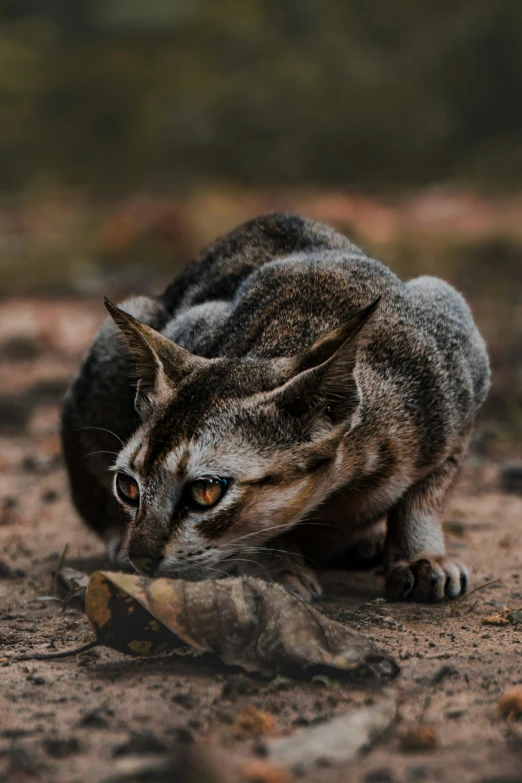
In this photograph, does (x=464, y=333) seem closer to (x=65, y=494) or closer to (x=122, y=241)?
(x=65, y=494)

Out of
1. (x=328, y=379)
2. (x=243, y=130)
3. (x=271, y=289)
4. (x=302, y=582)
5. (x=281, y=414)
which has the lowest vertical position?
(x=302, y=582)

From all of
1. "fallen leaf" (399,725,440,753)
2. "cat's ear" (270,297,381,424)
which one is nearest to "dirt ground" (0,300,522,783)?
"fallen leaf" (399,725,440,753)

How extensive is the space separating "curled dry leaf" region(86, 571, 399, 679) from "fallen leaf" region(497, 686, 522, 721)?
0.41 metres

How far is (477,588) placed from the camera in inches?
182

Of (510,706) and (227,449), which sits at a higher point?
(227,449)

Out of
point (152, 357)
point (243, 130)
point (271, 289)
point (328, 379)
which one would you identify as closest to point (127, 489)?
point (152, 357)

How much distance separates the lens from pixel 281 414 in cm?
389

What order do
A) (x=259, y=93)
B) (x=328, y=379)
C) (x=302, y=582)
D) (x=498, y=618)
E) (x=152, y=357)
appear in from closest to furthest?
(x=328, y=379), (x=152, y=357), (x=498, y=618), (x=302, y=582), (x=259, y=93)

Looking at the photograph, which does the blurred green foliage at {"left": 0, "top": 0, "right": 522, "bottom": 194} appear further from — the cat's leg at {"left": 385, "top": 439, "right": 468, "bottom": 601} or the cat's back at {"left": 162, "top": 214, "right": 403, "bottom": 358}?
the cat's leg at {"left": 385, "top": 439, "right": 468, "bottom": 601}

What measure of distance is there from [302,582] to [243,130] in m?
15.8

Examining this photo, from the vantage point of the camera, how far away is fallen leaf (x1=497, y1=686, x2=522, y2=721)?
3.09m

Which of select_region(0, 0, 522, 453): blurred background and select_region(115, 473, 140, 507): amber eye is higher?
select_region(0, 0, 522, 453): blurred background

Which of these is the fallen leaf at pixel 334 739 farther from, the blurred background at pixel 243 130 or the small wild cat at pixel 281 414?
the blurred background at pixel 243 130

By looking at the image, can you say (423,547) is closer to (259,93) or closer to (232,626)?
(232,626)
